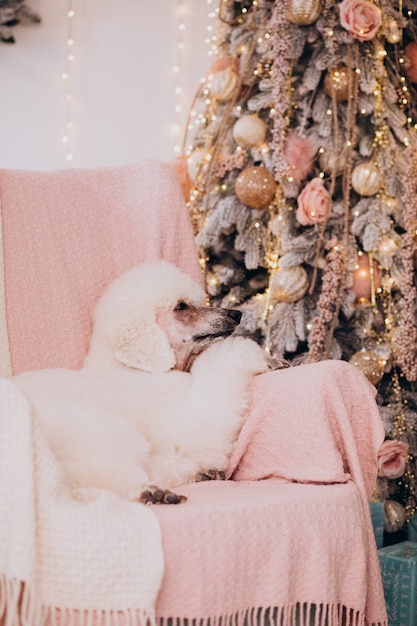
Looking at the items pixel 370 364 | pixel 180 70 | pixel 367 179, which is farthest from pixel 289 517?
pixel 180 70

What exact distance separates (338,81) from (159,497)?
209 cm

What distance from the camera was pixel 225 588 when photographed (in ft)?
4.25

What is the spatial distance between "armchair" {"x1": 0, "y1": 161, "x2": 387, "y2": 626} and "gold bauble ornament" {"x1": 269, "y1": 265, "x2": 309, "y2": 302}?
3.33ft

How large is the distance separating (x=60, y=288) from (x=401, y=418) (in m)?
1.48

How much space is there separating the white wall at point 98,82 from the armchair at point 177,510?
6.85 feet

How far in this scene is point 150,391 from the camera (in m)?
1.79

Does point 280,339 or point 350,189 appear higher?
point 350,189

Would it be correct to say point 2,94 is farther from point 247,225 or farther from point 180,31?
point 247,225

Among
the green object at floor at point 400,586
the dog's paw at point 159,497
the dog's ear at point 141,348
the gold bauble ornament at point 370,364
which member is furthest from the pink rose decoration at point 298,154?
the dog's paw at point 159,497

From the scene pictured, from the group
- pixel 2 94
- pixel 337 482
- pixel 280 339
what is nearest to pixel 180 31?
pixel 2 94

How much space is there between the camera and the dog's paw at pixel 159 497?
1375mm

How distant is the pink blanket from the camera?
1275mm

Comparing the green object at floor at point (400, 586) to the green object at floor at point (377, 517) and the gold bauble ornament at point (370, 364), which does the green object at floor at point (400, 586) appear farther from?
the gold bauble ornament at point (370, 364)

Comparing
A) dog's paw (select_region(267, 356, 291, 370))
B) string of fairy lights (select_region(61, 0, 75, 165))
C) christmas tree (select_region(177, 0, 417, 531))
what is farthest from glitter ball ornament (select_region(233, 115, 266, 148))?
dog's paw (select_region(267, 356, 291, 370))
